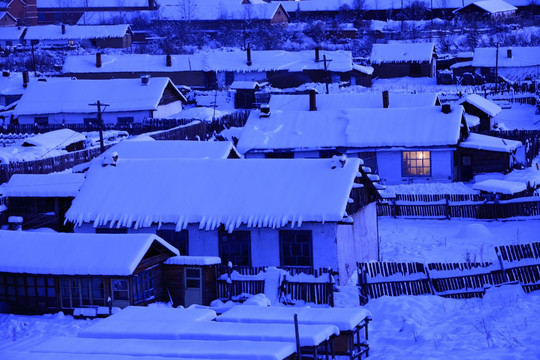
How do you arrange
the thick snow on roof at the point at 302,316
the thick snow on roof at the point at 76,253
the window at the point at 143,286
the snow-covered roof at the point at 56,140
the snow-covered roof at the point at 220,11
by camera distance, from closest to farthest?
1. the thick snow on roof at the point at 302,316
2. the thick snow on roof at the point at 76,253
3. the window at the point at 143,286
4. the snow-covered roof at the point at 56,140
5. the snow-covered roof at the point at 220,11

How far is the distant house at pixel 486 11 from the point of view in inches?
4075

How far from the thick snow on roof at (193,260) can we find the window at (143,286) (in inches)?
24.9

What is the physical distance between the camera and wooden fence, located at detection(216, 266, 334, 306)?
77.8 ft

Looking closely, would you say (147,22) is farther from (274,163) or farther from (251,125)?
(274,163)

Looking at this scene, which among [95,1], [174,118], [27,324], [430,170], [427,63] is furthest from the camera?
[95,1]

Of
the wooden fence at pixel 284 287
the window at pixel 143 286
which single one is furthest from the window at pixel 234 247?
the window at pixel 143 286

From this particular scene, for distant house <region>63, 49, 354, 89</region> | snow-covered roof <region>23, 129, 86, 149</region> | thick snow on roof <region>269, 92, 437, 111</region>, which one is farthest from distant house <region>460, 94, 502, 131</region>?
distant house <region>63, 49, 354, 89</region>

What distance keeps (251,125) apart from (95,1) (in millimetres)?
86575

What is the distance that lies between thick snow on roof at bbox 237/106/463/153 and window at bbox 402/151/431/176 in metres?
0.50

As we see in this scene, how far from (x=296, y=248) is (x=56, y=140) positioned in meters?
26.0

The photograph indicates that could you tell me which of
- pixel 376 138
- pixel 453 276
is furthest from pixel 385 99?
pixel 453 276

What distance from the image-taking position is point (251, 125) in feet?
Result: 142

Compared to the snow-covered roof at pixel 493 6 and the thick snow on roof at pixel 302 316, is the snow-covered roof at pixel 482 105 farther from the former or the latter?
the snow-covered roof at pixel 493 6

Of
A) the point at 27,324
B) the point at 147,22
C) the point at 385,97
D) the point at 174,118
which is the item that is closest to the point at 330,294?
the point at 27,324
